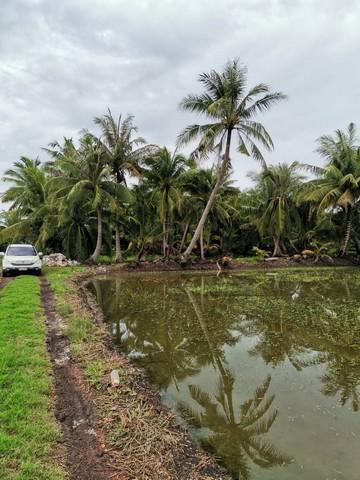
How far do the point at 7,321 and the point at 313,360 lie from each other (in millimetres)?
6041

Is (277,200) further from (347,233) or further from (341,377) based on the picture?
(341,377)

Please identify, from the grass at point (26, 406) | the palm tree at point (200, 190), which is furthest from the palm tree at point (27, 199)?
the grass at point (26, 406)

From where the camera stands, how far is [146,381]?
5.21m

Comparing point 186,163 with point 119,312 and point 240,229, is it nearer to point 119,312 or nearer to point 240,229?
point 240,229

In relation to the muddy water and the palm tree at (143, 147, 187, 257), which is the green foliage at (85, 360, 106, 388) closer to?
the muddy water

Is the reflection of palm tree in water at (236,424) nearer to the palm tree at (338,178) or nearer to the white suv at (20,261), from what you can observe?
the white suv at (20,261)

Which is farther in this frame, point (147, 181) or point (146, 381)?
point (147, 181)

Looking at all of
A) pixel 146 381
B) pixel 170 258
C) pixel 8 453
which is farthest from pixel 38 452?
pixel 170 258

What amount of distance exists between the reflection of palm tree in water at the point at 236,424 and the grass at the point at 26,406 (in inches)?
63.4

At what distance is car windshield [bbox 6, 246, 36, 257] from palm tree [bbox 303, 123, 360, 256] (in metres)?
18.1

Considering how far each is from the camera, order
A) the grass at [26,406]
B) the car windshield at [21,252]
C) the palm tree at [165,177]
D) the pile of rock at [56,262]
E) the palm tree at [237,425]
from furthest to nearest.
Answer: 1. the palm tree at [165,177]
2. the pile of rock at [56,262]
3. the car windshield at [21,252]
4. the palm tree at [237,425]
5. the grass at [26,406]

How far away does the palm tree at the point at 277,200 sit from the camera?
2554cm

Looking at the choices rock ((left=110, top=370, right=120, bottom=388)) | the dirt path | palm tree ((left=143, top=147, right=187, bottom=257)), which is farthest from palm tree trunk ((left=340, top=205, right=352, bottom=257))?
rock ((left=110, top=370, right=120, bottom=388))

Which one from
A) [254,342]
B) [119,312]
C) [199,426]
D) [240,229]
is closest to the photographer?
[199,426]
